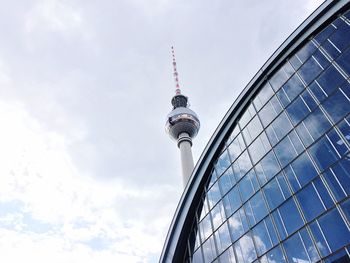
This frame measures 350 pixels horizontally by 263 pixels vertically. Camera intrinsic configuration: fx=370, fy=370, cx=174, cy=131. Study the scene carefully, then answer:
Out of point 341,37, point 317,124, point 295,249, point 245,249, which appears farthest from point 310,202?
point 341,37

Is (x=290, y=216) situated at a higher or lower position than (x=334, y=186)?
higher

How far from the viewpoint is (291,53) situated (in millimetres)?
26859

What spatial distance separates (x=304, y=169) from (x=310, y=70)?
6912mm

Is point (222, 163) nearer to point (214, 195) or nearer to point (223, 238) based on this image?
point (214, 195)

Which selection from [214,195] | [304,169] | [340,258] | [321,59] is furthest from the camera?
[214,195]

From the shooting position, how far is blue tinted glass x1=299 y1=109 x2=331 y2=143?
20312mm

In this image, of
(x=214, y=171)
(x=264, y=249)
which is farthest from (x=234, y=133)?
(x=264, y=249)

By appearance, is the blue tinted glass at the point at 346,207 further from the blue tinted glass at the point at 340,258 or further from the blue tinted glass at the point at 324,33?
the blue tinted glass at the point at 324,33

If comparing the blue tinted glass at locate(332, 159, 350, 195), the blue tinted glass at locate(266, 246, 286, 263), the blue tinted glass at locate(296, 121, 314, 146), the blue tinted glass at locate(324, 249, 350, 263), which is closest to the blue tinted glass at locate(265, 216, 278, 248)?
the blue tinted glass at locate(266, 246, 286, 263)

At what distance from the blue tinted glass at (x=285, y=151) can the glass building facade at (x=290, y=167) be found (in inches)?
2.6

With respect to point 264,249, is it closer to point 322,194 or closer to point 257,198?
point 257,198

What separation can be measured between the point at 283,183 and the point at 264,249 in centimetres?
396

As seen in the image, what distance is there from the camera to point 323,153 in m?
19.6

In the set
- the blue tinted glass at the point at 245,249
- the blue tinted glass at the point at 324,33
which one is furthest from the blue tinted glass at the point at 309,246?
the blue tinted glass at the point at 324,33
